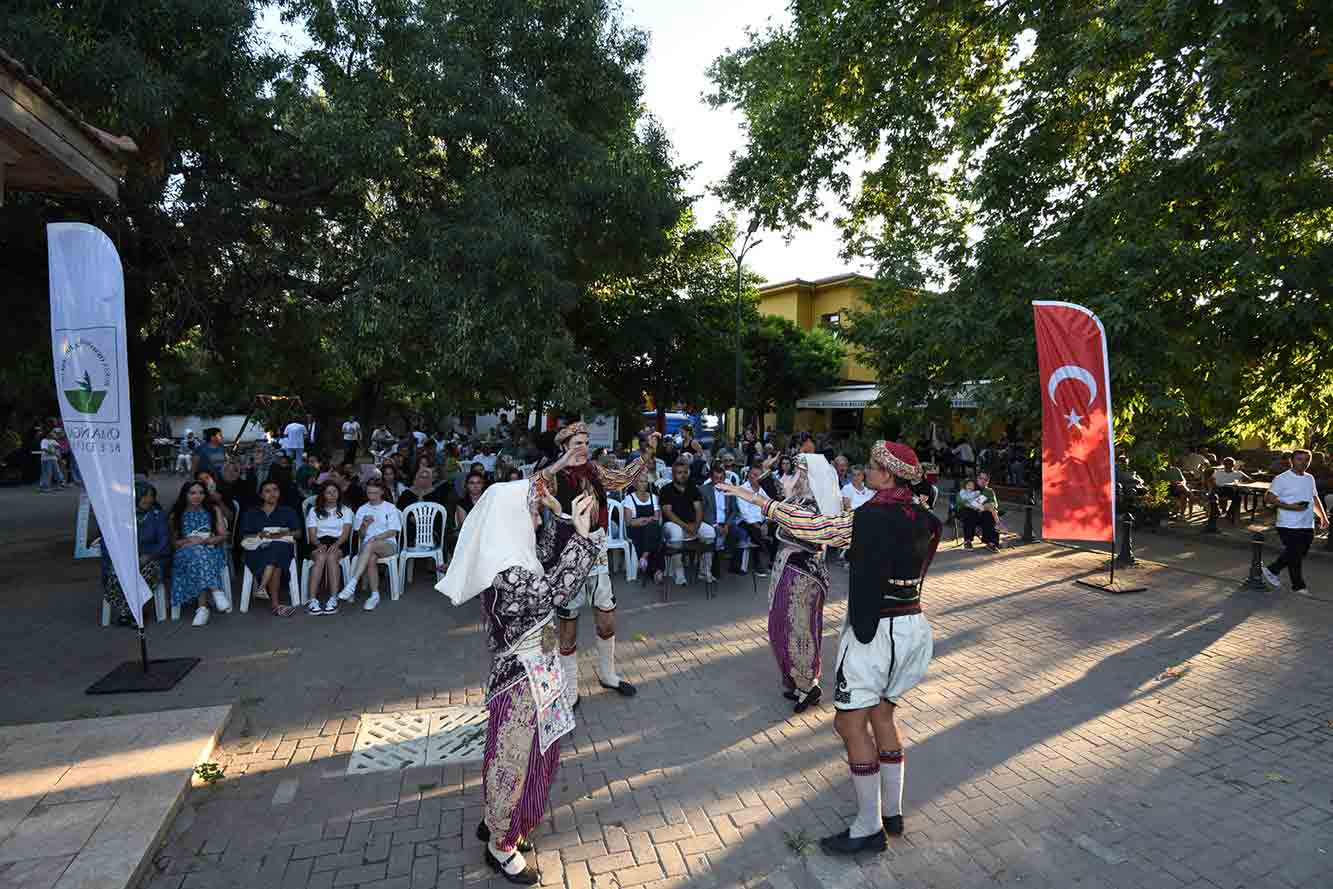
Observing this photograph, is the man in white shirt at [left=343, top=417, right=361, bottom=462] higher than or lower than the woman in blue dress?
higher

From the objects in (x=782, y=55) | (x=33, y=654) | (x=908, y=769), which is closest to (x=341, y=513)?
(x=33, y=654)

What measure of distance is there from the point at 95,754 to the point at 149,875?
4.34ft

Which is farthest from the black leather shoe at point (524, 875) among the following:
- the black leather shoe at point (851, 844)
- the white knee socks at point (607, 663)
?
the white knee socks at point (607, 663)

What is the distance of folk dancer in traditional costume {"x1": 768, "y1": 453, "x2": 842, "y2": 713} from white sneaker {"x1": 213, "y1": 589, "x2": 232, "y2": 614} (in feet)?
18.1

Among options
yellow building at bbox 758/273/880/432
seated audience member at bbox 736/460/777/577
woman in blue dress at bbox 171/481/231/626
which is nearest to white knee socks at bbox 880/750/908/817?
seated audience member at bbox 736/460/777/577

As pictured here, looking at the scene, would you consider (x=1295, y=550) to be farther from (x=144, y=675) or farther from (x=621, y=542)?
(x=144, y=675)

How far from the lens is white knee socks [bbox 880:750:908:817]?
3570 mm

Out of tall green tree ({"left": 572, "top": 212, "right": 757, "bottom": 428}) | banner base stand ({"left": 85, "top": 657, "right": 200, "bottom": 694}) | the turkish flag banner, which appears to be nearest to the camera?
banner base stand ({"left": 85, "top": 657, "right": 200, "bottom": 694})

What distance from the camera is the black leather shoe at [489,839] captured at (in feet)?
11.1

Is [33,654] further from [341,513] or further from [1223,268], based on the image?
[1223,268]

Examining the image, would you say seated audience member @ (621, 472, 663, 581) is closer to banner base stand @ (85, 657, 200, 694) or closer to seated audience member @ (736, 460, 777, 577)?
seated audience member @ (736, 460, 777, 577)

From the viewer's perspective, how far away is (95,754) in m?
4.21

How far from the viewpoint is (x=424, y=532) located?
8.67m

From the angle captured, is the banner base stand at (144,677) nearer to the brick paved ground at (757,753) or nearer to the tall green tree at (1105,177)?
the brick paved ground at (757,753)
